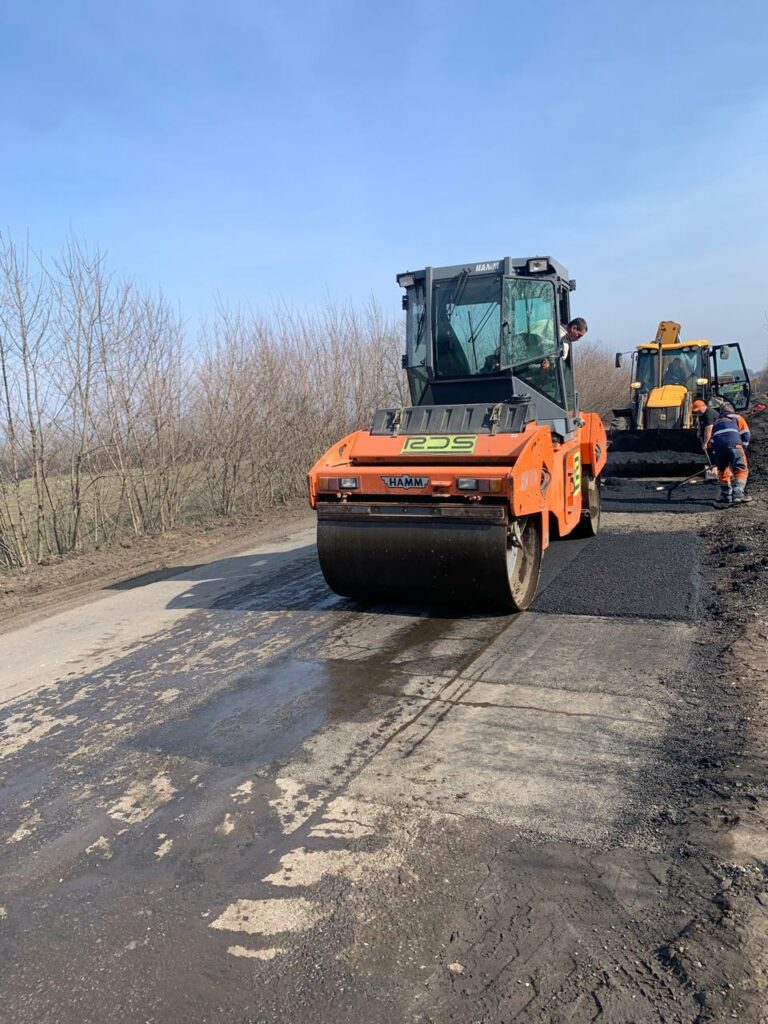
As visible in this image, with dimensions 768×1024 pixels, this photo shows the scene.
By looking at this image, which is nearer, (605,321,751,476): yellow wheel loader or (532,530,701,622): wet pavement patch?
(532,530,701,622): wet pavement patch

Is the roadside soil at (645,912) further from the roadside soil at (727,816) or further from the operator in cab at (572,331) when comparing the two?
the operator in cab at (572,331)

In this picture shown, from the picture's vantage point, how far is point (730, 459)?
10523 millimetres

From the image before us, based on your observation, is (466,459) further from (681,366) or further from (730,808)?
(681,366)

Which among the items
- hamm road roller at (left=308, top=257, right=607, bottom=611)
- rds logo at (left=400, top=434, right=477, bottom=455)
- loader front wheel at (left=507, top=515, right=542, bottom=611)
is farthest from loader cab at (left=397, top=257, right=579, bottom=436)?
loader front wheel at (left=507, top=515, right=542, bottom=611)

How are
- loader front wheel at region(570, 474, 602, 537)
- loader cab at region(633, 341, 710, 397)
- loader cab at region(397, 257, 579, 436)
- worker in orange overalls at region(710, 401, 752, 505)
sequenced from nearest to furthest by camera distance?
loader cab at region(397, 257, 579, 436) < loader front wheel at region(570, 474, 602, 537) < worker in orange overalls at region(710, 401, 752, 505) < loader cab at region(633, 341, 710, 397)

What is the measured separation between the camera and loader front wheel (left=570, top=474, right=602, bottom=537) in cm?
830

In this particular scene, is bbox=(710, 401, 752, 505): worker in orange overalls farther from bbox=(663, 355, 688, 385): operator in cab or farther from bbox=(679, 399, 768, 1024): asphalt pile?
bbox=(663, 355, 688, 385): operator in cab

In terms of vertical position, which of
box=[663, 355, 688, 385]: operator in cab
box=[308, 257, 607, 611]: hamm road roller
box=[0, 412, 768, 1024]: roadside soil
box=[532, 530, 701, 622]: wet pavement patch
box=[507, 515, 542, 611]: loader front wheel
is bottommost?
box=[0, 412, 768, 1024]: roadside soil

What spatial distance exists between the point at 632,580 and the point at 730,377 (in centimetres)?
1280

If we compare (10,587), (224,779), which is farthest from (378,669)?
(10,587)

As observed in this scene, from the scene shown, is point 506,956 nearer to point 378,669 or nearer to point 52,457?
point 378,669

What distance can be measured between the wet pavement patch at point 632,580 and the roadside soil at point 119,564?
445 cm

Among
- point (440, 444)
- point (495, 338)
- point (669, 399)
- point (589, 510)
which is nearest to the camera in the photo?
point (440, 444)

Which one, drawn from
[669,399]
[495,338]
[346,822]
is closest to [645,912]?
[346,822]
